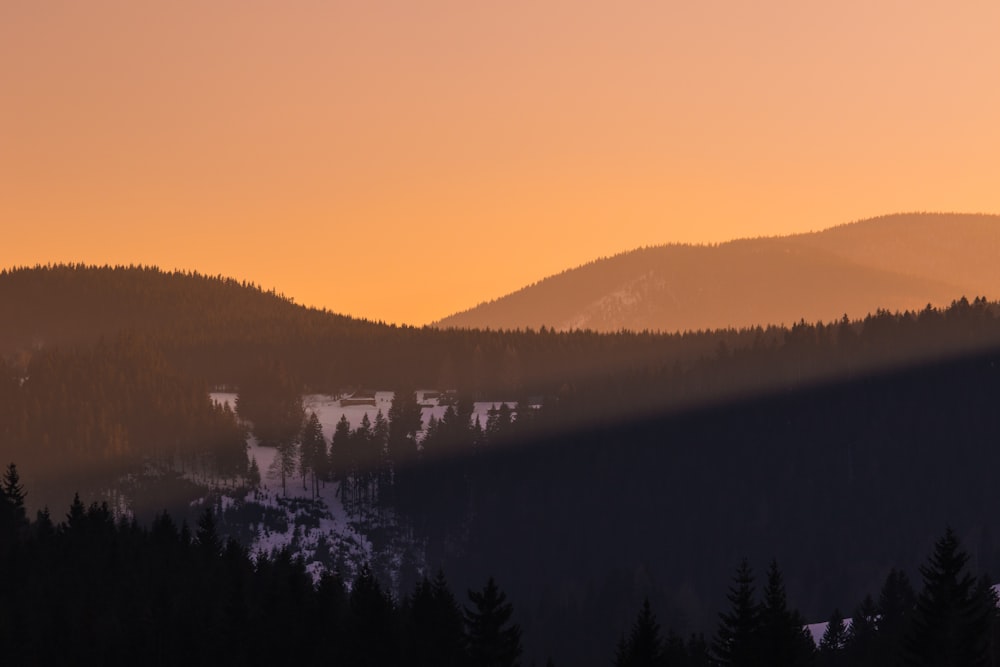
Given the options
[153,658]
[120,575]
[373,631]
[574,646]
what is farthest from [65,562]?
[574,646]

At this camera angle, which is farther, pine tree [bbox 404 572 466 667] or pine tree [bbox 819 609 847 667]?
pine tree [bbox 819 609 847 667]

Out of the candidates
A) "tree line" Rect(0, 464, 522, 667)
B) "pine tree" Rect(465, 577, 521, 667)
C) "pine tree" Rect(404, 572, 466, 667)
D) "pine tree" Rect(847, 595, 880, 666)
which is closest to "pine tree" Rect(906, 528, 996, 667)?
"pine tree" Rect(465, 577, 521, 667)

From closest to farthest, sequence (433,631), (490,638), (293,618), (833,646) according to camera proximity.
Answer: (490,638) → (433,631) → (293,618) → (833,646)

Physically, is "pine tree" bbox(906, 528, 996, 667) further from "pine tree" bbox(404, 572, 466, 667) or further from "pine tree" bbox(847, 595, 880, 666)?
"pine tree" bbox(847, 595, 880, 666)

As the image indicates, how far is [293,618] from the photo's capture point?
286 feet

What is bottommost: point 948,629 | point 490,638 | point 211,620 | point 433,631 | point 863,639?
point 863,639

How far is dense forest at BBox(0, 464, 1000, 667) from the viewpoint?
59.7 meters

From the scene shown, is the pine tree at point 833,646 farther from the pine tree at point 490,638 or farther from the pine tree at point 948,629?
the pine tree at point 948,629

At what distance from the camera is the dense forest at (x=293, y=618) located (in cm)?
5972

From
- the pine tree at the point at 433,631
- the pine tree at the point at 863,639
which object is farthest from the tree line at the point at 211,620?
the pine tree at the point at 863,639

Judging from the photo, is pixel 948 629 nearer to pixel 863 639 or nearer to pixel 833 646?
pixel 863 639

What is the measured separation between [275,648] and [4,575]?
2373cm

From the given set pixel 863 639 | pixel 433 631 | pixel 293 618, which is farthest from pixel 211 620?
pixel 863 639

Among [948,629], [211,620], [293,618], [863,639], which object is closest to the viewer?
[948,629]
